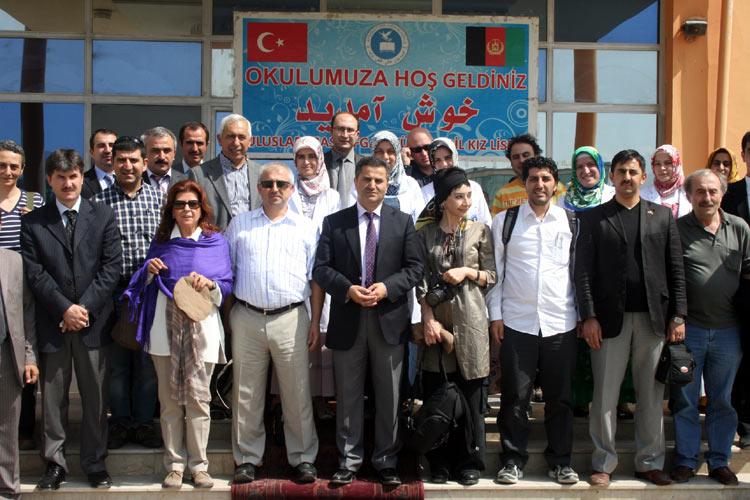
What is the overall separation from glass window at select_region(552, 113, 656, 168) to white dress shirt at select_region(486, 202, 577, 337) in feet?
10.7

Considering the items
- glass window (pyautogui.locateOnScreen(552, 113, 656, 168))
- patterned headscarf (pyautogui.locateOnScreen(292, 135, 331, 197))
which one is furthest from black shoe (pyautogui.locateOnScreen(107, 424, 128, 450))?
glass window (pyautogui.locateOnScreen(552, 113, 656, 168))

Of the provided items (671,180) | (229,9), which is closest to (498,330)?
(671,180)

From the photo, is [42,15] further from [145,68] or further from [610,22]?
[610,22]

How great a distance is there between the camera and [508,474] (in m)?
5.37

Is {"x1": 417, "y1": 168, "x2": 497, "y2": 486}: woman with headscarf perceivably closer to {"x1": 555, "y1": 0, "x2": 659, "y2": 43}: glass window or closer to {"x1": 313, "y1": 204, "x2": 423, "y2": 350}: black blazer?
{"x1": 313, "y1": 204, "x2": 423, "y2": 350}: black blazer

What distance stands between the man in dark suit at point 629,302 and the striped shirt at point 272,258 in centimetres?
164

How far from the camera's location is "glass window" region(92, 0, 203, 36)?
843 cm

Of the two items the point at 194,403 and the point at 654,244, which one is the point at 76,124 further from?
the point at 654,244

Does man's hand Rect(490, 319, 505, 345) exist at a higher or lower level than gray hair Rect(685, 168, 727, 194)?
lower

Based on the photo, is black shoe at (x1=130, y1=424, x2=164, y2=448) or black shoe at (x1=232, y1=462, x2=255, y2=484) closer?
black shoe at (x1=232, y1=462, x2=255, y2=484)

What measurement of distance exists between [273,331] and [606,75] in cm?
488

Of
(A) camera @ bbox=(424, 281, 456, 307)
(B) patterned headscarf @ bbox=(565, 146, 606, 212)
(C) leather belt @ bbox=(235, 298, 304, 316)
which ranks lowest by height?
(C) leather belt @ bbox=(235, 298, 304, 316)

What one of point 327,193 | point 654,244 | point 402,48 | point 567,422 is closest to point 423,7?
point 402,48

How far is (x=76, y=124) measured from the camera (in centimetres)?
836
